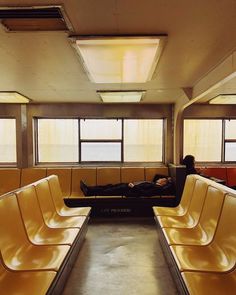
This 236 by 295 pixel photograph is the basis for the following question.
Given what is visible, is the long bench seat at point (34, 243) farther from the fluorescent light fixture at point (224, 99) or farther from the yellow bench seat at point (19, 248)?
the fluorescent light fixture at point (224, 99)

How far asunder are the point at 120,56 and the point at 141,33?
44cm

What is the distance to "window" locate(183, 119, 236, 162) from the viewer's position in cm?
550

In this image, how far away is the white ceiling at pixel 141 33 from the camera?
1657 mm

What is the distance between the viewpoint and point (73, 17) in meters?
1.77

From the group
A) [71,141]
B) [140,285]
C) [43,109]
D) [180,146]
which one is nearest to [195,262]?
[140,285]

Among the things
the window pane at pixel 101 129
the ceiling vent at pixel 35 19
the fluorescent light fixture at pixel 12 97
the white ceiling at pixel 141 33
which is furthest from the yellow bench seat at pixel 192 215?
the fluorescent light fixture at pixel 12 97

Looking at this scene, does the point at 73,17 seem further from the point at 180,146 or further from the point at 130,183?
the point at 180,146

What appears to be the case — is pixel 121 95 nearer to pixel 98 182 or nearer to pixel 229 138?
pixel 98 182

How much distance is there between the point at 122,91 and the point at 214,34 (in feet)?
7.24

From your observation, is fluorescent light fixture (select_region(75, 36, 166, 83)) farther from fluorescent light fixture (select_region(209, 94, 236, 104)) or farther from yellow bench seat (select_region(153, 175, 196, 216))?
fluorescent light fixture (select_region(209, 94, 236, 104))

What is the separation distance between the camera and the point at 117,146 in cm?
543

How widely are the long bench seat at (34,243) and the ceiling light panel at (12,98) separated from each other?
2123mm

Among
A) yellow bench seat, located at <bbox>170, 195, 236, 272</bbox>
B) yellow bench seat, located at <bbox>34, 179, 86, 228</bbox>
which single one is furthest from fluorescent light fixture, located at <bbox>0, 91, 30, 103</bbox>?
yellow bench seat, located at <bbox>170, 195, 236, 272</bbox>

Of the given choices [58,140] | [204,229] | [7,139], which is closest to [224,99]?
[204,229]
